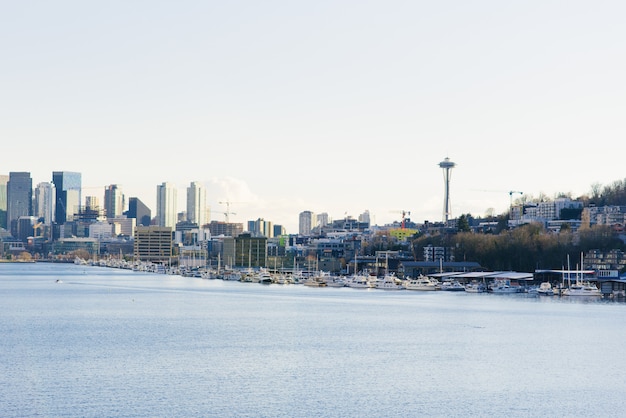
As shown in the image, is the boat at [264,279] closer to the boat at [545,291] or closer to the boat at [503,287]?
the boat at [503,287]

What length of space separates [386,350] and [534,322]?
26.1 metres

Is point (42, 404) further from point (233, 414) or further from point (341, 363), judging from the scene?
point (341, 363)

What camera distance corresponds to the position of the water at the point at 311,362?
152 feet

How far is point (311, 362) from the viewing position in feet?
195

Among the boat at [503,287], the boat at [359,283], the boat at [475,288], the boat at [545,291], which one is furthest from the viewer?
the boat at [359,283]

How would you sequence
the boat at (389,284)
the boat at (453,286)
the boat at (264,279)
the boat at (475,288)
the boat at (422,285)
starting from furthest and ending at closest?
the boat at (264,279)
the boat at (389,284)
the boat at (422,285)
the boat at (453,286)
the boat at (475,288)

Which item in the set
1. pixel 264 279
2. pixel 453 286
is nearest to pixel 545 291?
pixel 453 286

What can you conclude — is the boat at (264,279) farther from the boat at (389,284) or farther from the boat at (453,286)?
the boat at (453,286)

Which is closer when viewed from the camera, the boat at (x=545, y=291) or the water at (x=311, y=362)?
the water at (x=311, y=362)

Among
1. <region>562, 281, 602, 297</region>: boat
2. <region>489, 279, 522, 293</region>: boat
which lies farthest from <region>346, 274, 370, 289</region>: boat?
<region>562, 281, 602, 297</region>: boat

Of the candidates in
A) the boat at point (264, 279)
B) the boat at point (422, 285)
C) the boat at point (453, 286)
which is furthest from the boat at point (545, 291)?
the boat at point (264, 279)

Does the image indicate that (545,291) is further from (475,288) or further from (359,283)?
(359,283)

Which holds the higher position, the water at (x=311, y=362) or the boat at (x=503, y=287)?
the boat at (x=503, y=287)

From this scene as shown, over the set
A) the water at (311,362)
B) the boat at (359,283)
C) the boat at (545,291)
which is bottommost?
the water at (311,362)
